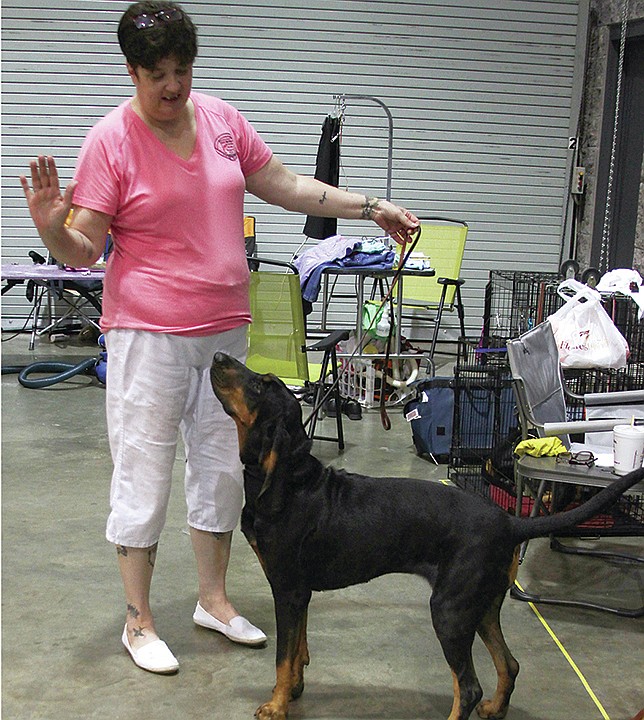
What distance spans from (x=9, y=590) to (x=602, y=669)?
2055 mm

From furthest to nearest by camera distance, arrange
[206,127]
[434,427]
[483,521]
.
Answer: [434,427] → [206,127] → [483,521]

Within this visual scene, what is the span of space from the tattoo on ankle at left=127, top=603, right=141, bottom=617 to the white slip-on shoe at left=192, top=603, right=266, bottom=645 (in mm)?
288

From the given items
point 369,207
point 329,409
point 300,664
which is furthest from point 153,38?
point 329,409

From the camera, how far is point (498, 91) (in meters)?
8.93

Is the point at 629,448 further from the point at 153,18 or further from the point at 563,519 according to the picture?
the point at 153,18

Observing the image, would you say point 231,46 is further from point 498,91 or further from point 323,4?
point 498,91

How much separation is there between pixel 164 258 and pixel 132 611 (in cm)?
109

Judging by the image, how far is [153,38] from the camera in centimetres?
235

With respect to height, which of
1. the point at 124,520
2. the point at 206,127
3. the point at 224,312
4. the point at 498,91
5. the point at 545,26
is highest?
the point at 545,26

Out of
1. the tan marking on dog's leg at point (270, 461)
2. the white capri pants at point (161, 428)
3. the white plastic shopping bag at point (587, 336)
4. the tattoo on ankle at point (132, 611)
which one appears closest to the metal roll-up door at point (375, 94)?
the white plastic shopping bag at point (587, 336)

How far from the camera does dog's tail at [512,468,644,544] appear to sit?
243 cm

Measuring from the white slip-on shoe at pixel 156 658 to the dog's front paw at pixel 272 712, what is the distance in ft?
1.23

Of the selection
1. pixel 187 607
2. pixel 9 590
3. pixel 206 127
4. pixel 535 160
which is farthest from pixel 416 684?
pixel 535 160

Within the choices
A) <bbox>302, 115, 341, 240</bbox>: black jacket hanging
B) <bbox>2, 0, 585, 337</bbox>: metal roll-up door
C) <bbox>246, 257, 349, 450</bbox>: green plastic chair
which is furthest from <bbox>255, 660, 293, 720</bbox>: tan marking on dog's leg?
<bbox>2, 0, 585, 337</bbox>: metal roll-up door
